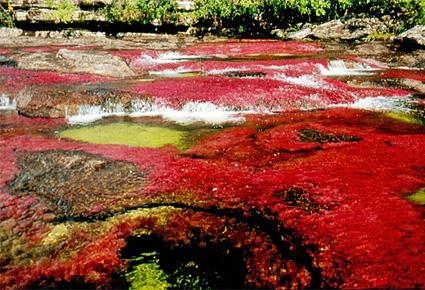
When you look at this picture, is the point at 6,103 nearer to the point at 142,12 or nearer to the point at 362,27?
the point at 142,12

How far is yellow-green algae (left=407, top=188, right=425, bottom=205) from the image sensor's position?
8.98 m

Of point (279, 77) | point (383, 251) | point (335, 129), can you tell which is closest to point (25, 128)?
point (335, 129)

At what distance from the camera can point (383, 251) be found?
697cm

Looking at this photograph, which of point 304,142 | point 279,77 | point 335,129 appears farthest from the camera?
point 279,77

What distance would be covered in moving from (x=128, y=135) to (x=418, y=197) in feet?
33.5

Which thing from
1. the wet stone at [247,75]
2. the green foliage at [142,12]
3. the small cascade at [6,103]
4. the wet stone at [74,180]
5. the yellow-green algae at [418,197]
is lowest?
the small cascade at [6,103]

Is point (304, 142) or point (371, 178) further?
point (304, 142)

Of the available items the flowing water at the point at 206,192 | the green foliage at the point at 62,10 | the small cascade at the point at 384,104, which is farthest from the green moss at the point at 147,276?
the green foliage at the point at 62,10

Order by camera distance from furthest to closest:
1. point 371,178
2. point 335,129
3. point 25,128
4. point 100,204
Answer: point 25,128
point 335,129
point 371,178
point 100,204

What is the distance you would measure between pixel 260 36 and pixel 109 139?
55.0m

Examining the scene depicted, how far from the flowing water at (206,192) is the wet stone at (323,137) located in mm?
69

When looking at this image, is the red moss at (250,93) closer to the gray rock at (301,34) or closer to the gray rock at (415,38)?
the gray rock at (415,38)

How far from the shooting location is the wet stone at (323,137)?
14.0m

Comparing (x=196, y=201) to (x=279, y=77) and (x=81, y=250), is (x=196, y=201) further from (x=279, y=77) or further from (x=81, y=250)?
(x=279, y=77)
